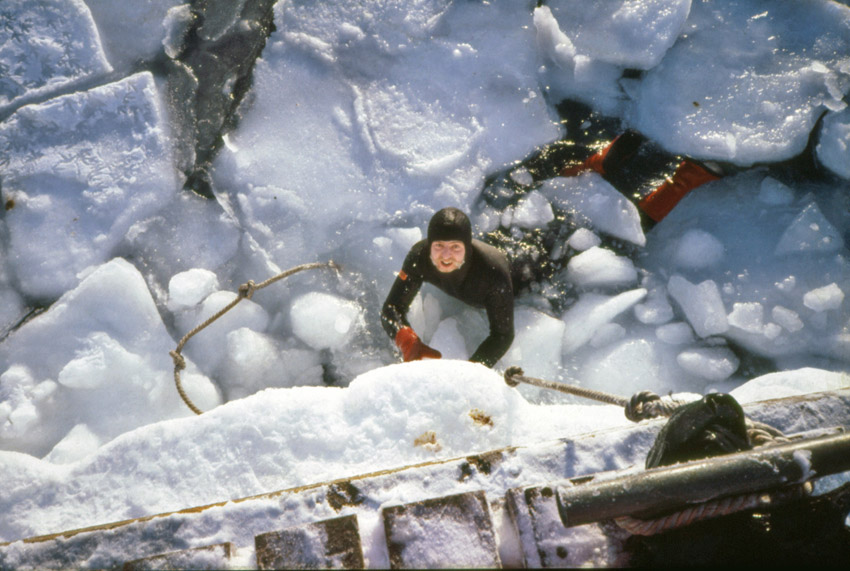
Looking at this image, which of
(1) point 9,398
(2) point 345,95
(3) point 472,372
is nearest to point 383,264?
(2) point 345,95

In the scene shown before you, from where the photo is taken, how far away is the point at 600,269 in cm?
324

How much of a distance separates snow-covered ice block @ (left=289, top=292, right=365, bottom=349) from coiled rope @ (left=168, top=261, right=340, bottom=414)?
20 cm

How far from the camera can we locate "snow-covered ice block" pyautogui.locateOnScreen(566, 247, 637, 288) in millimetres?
3236

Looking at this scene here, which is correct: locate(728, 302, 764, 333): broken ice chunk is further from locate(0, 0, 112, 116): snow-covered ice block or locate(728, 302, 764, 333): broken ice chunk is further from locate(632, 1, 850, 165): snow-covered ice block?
locate(0, 0, 112, 116): snow-covered ice block

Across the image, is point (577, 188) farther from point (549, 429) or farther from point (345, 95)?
point (549, 429)

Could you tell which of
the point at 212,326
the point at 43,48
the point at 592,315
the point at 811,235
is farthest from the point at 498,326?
the point at 43,48

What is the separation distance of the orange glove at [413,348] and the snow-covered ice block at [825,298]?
227 cm

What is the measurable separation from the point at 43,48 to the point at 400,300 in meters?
2.75

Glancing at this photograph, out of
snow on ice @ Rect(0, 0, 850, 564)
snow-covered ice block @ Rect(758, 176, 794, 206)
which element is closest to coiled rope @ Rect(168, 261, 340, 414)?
snow on ice @ Rect(0, 0, 850, 564)

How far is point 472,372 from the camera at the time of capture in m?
2.05

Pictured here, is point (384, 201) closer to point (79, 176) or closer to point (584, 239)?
point (584, 239)

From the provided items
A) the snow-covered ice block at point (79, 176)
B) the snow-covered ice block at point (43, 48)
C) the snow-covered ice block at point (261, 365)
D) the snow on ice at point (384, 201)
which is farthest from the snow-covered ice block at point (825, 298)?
the snow-covered ice block at point (43, 48)

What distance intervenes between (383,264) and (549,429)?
5.33ft

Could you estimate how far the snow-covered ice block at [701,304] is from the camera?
9.91 feet
